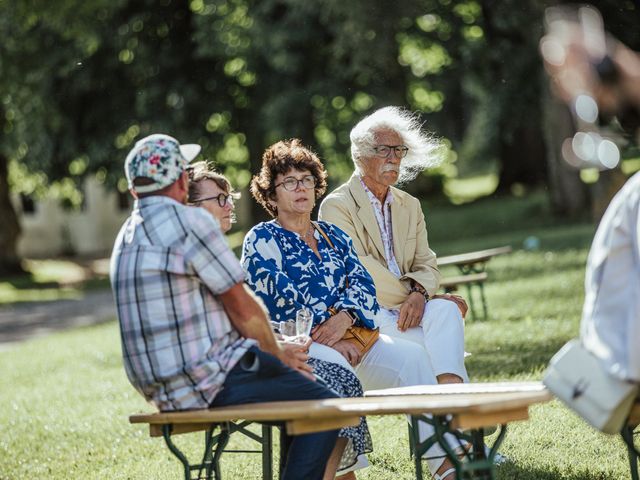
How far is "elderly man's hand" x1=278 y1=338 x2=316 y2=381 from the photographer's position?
495 cm

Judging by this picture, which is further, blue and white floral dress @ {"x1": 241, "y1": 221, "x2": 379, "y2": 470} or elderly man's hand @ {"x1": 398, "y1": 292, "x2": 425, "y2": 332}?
elderly man's hand @ {"x1": 398, "y1": 292, "x2": 425, "y2": 332}

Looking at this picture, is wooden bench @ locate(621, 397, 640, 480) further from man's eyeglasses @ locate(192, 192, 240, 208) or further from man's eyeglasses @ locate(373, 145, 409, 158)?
man's eyeglasses @ locate(373, 145, 409, 158)

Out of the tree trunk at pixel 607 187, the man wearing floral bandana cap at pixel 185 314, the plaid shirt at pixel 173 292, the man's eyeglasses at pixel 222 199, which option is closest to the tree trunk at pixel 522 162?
the tree trunk at pixel 607 187

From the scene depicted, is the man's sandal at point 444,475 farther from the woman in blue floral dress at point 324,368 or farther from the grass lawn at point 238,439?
the grass lawn at point 238,439

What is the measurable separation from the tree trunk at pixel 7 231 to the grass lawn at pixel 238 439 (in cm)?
1329

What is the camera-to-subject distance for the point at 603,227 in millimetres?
4125

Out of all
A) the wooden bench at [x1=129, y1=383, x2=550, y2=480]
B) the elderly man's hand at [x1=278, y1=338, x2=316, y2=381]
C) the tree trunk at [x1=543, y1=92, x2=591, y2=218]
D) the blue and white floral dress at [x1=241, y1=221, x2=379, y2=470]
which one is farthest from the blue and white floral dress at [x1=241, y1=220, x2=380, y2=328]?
the tree trunk at [x1=543, y1=92, x2=591, y2=218]

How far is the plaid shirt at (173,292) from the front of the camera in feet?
15.2

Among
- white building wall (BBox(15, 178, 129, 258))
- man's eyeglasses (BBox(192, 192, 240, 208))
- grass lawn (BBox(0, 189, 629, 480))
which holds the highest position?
man's eyeglasses (BBox(192, 192, 240, 208))

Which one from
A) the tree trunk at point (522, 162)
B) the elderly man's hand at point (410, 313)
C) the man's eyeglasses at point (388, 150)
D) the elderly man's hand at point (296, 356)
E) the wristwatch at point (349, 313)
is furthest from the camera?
the tree trunk at point (522, 162)

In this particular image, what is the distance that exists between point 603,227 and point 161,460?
429 cm

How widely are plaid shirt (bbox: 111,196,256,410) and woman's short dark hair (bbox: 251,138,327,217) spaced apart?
5.10ft

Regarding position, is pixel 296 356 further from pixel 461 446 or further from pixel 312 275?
pixel 312 275

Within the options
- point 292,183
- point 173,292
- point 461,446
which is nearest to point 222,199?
point 292,183
